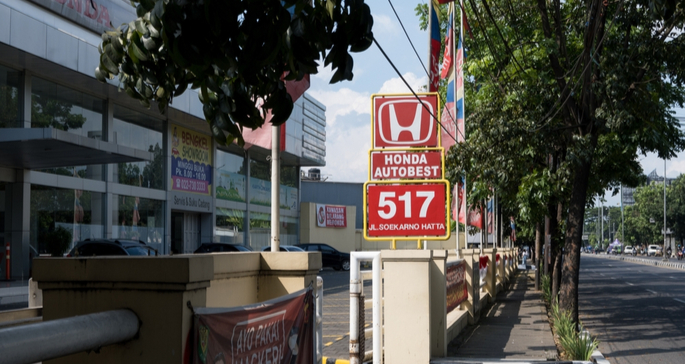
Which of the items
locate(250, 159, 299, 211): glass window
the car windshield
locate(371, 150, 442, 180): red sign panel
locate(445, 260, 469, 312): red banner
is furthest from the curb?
locate(250, 159, 299, 211): glass window

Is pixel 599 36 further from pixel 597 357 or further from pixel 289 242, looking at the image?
pixel 289 242

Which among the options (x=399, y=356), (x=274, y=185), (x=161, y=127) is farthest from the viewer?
(x=161, y=127)

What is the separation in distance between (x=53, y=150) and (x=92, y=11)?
24.4 feet

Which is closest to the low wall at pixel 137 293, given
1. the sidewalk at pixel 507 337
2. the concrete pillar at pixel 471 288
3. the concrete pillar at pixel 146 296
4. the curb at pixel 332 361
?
the concrete pillar at pixel 146 296

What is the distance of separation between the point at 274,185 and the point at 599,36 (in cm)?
1024

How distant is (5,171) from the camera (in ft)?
79.1

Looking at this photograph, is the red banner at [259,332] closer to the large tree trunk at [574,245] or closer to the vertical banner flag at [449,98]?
the large tree trunk at [574,245]

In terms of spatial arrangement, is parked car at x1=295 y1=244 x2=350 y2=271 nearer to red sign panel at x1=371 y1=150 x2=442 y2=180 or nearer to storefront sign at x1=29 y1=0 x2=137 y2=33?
storefront sign at x1=29 y1=0 x2=137 y2=33

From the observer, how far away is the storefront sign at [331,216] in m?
54.5

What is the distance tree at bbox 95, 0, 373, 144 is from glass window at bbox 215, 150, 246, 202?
35290 mm

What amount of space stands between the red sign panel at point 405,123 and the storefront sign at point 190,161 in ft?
82.5

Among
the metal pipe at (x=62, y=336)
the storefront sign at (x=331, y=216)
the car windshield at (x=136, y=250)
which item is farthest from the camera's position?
the storefront sign at (x=331, y=216)

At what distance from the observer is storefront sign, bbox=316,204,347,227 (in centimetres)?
5452

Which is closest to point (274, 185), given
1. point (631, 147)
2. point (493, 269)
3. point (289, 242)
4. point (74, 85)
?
point (631, 147)
